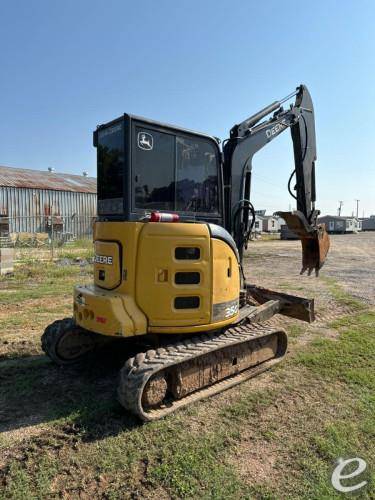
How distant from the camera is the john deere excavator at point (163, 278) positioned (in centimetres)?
459

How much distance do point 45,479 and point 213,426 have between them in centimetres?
167

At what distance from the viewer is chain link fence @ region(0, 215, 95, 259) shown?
21984 mm

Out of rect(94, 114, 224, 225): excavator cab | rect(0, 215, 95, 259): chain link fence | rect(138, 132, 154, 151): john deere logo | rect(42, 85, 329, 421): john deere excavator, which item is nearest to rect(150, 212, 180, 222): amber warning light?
rect(42, 85, 329, 421): john deere excavator

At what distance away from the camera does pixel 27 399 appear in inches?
189

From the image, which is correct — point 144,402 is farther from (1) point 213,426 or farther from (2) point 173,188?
(2) point 173,188

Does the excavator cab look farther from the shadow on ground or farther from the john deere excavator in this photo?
the shadow on ground

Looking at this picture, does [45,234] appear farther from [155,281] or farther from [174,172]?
[155,281]

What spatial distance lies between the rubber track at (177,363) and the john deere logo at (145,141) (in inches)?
90.4

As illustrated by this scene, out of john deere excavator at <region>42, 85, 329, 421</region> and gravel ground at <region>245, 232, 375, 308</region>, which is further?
gravel ground at <region>245, 232, 375, 308</region>

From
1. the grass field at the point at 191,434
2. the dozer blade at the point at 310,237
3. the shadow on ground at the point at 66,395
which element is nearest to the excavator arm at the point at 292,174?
the dozer blade at the point at 310,237

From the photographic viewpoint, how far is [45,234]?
91.0 ft

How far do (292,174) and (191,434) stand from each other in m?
5.09

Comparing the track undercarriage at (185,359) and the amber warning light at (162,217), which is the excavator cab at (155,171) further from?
the track undercarriage at (185,359)

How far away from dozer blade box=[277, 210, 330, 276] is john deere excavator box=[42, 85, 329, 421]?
228cm
